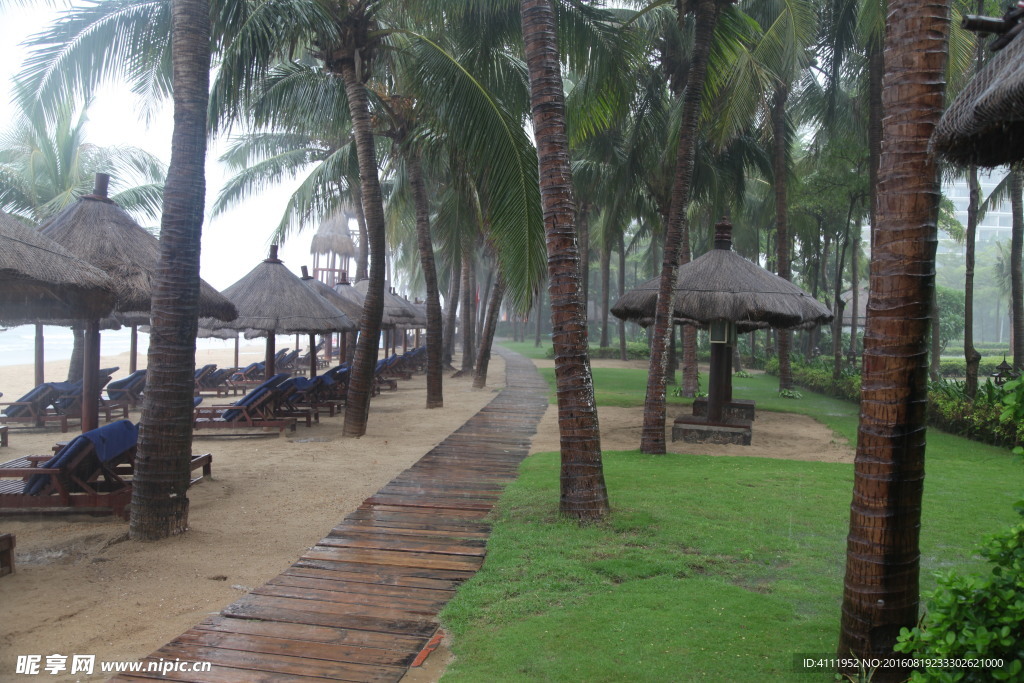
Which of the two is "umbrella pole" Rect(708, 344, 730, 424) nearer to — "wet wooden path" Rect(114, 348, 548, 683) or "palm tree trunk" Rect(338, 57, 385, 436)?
"wet wooden path" Rect(114, 348, 548, 683)

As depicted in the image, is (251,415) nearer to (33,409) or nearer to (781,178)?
(33,409)

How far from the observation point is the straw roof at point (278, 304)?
46.9 ft

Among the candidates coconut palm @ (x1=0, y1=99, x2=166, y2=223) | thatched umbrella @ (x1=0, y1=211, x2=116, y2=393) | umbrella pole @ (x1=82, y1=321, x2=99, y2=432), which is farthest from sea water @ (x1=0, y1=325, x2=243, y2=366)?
thatched umbrella @ (x1=0, y1=211, x2=116, y2=393)

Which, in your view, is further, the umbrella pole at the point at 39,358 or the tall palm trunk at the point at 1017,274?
the umbrella pole at the point at 39,358

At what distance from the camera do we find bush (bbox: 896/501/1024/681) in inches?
94.5

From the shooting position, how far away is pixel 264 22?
813 centimetres

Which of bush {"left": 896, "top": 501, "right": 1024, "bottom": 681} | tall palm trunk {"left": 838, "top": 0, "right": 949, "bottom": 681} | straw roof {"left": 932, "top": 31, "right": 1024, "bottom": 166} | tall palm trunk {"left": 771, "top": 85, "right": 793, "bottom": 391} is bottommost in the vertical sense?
bush {"left": 896, "top": 501, "right": 1024, "bottom": 681}

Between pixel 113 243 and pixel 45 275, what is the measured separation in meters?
3.38

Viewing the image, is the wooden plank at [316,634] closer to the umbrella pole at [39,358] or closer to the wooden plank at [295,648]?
the wooden plank at [295,648]

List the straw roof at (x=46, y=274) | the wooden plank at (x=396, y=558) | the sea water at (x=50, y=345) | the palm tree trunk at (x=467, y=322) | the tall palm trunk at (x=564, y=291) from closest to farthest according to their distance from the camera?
the wooden plank at (x=396, y=558) → the straw roof at (x=46, y=274) → the tall palm trunk at (x=564, y=291) → the palm tree trunk at (x=467, y=322) → the sea water at (x=50, y=345)

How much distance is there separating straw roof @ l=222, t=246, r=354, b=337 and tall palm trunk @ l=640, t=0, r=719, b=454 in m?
7.92

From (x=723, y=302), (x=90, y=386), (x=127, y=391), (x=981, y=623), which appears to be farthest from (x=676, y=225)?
(x=127, y=391)

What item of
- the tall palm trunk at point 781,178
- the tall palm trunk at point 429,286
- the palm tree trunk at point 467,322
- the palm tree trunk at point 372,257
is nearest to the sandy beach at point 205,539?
the palm tree trunk at point 372,257

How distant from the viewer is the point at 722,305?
Answer: 10.2m
